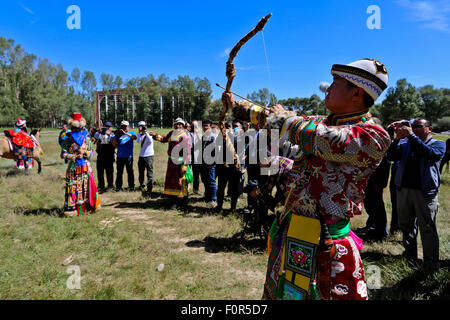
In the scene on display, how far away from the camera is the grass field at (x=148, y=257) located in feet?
10.6

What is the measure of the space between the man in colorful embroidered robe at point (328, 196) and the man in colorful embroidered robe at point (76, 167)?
202 inches

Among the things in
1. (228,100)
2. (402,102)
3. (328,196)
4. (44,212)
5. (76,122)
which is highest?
(402,102)

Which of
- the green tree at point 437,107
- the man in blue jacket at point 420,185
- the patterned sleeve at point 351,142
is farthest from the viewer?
the green tree at point 437,107

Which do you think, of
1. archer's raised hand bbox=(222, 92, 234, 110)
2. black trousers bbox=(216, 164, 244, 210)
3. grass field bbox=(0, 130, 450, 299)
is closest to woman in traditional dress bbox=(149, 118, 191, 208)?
grass field bbox=(0, 130, 450, 299)

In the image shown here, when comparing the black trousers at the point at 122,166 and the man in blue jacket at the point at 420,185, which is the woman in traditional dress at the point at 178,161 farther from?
the man in blue jacket at the point at 420,185

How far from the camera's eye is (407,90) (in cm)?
4288

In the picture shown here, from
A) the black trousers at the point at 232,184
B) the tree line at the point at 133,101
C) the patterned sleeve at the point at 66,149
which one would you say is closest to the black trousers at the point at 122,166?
the patterned sleeve at the point at 66,149

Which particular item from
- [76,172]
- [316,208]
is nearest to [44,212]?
[76,172]

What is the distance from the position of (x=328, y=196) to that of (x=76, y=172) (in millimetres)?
5727

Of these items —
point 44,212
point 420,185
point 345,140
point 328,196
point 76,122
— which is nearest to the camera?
point 345,140

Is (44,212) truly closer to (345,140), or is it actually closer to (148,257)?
(148,257)

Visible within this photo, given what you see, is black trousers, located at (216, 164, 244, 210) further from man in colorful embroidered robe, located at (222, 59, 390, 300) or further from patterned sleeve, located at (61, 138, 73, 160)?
man in colorful embroidered robe, located at (222, 59, 390, 300)

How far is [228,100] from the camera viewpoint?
1809 millimetres

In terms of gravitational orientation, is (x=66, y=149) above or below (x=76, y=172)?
above
